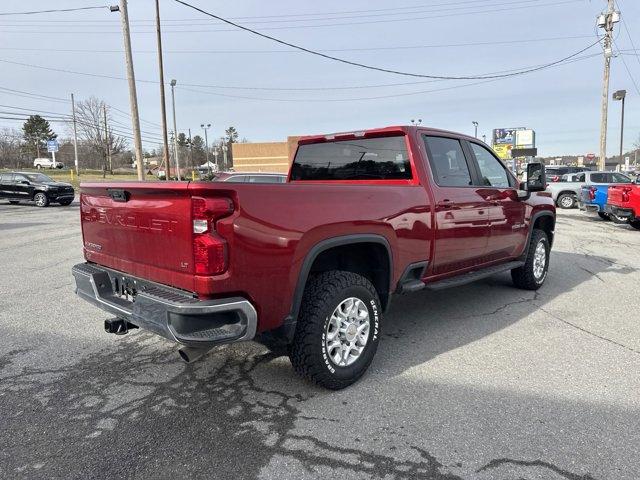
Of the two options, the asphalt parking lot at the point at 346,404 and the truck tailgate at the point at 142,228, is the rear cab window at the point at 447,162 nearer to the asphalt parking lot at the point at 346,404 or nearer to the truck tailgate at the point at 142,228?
the asphalt parking lot at the point at 346,404

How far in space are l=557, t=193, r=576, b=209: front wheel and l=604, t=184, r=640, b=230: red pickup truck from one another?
7917mm

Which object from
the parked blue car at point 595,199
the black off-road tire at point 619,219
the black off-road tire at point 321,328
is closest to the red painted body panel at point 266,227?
the black off-road tire at point 321,328

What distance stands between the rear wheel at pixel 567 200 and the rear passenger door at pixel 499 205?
1679 cm

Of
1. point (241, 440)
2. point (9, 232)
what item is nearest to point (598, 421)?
point (241, 440)

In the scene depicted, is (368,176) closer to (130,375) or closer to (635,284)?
(130,375)

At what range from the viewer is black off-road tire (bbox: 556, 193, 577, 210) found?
20484mm

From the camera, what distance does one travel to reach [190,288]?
2.78 m

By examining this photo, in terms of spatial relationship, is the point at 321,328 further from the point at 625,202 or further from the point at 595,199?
the point at 595,199

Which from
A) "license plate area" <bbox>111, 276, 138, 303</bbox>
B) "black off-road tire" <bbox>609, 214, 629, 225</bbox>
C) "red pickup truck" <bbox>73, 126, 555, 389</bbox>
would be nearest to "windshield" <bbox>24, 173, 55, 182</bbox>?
"red pickup truck" <bbox>73, 126, 555, 389</bbox>

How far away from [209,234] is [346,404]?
4.96ft

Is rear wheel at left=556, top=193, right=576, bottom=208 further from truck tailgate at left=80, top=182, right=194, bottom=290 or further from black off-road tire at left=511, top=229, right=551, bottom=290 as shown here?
truck tailgate at left=80, top=182, right=194, bottom=290

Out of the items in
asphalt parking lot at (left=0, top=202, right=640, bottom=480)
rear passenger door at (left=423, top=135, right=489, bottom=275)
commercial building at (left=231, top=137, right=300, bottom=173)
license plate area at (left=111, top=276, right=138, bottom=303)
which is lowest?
asphalt parking lot at (left=0, top=202, right=640, bottom=480)

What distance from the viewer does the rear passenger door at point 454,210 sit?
4.33m

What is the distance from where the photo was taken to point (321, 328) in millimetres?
3240
